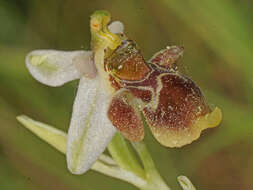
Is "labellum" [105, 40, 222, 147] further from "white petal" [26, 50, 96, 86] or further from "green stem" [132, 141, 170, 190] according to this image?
"green stem" [132, 141, 170, 190]

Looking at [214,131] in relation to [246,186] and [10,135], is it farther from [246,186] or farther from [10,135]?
[10,135]

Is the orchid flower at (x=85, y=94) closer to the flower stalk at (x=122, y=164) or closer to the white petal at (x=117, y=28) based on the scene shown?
the white petal at (x=117, y=28)

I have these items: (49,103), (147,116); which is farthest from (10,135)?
(147,116)

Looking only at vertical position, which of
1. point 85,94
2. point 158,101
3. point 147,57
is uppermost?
point 158,101

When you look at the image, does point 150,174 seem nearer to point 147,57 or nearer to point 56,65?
point 56,65

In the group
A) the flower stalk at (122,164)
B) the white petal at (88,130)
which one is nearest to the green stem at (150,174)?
the flower stalk at (122,164)

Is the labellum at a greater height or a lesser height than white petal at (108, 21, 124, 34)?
lesser

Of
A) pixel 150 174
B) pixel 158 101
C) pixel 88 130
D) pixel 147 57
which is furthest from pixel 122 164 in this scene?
pixel 147 57

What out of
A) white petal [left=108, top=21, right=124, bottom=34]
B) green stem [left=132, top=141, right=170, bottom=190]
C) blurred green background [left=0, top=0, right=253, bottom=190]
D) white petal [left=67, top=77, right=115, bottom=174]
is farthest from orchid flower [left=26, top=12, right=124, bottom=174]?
blurred green background [left=0, top=0, right=253, bottom=190]
